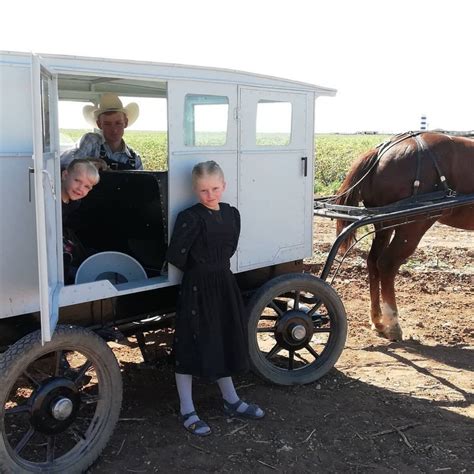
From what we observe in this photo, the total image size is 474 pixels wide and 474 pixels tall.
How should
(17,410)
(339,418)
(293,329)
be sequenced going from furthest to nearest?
(293,329) → (339,418) → (17,410)

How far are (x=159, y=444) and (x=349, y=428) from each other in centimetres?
121

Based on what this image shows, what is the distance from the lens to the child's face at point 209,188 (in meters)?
3.69

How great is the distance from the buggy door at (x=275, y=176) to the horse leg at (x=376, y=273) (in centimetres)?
186

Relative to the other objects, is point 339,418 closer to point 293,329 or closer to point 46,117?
point 293,329

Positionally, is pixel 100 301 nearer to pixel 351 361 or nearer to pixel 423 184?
pixel 351 361

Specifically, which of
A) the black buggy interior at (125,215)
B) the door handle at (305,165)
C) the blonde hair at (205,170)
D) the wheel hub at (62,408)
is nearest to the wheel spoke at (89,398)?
the wheel hub at (62,408)

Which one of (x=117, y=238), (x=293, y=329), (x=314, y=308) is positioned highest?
(x=117, y=238)

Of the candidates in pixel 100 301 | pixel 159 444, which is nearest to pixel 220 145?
pixel 100 301

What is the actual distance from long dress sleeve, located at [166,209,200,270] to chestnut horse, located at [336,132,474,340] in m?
2.73

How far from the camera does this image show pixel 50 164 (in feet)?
Answer: 10.3

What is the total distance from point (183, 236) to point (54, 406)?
1163 mm

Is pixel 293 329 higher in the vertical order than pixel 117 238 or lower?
lower

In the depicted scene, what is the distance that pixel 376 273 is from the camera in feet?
21.2

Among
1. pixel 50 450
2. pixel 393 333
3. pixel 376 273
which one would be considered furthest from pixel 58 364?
pixel 376 273
